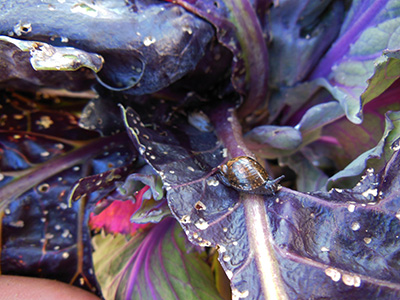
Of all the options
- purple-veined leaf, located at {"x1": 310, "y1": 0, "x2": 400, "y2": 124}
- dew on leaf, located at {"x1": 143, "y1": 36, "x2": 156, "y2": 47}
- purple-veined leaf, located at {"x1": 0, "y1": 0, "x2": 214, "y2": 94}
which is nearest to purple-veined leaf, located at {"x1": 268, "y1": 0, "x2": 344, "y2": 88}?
purple-veined leaf, located at {"x1": 310, "y1": 0, "x2": 400, "y2": 124}

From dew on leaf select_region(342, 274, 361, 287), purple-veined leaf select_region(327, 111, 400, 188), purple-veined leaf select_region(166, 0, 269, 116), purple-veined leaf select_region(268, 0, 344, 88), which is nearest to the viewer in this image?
dew on leaf select_region(342, 274, 361, 287)

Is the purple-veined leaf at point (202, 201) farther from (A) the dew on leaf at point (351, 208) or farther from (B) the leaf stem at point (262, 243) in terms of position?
(A) the dew on leaf at point (351, 208)

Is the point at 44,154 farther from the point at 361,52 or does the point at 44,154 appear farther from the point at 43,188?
the point at 361,52

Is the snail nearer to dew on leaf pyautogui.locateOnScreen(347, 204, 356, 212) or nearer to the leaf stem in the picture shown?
the leaf stem

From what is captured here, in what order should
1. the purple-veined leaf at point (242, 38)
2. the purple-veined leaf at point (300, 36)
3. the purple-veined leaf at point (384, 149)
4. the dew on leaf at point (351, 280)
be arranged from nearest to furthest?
the dew on leaf at point (351, 280) → the purple-veined leaf at point (384, 149) → the purple-veined leaf at point (242, 38) → the purple-veined leaf at point (300, 36)

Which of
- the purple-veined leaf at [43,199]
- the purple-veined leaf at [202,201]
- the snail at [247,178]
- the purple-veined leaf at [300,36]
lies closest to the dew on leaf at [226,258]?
the purple-veined leaf at [202,201]

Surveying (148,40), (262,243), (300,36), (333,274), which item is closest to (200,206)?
(262,243)
